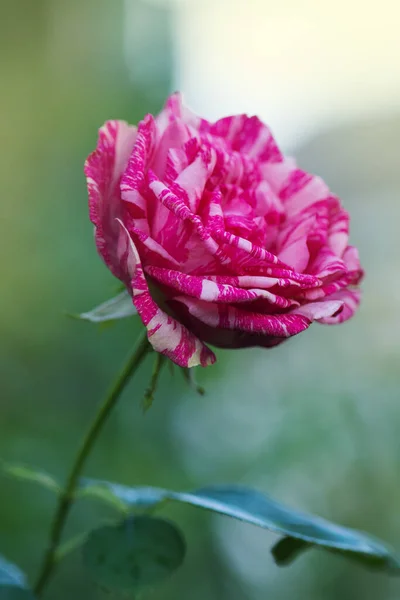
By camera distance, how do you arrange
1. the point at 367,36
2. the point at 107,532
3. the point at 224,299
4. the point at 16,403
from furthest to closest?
the point at 367,36, the point at 16,403, the point at 107,532, the point at 224,299

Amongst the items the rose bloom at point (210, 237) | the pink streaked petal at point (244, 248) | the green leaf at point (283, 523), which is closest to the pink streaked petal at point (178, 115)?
the rose bloom at point (210, 237)

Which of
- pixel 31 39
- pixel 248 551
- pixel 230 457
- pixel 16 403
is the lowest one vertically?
pixel 248 551

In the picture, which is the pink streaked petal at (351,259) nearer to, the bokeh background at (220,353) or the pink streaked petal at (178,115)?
the pink streaked petal at (178,115)

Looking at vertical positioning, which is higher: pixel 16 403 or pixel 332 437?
pixel 16 403

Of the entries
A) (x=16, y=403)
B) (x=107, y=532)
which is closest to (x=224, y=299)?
(x=107, y=532)

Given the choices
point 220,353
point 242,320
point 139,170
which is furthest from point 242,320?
point 220,353

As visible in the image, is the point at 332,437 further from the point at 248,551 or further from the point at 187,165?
the point at 187,165
